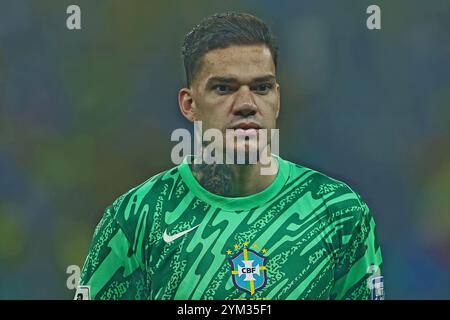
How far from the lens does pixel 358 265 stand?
3539mm

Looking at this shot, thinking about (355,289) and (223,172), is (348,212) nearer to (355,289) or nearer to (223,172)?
(355,289)

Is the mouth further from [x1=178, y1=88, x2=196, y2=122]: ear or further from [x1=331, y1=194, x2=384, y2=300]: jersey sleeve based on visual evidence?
[x1=331, y1=194, x2=384, y2=300]: jersey sleeve

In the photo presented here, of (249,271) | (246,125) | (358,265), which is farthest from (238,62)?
(358,265)

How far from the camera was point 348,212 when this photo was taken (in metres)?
3.54

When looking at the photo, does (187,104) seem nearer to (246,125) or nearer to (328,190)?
(246,125)

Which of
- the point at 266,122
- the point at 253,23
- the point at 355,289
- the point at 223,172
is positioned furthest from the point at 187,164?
the point at 355,289

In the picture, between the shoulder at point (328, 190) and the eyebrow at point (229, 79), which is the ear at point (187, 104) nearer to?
the eyebrow at point (229, 79)

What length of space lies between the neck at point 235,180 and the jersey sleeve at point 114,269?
0.43 m

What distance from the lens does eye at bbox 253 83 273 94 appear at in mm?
3443

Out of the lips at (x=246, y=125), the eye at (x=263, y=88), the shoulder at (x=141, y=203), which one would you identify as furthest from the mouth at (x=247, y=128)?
the shoulder at (x=141, y=203)

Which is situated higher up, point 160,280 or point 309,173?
point 309,173

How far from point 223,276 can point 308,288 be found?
352 mm

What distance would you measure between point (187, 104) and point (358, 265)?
1018mm

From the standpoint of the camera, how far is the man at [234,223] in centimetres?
339
